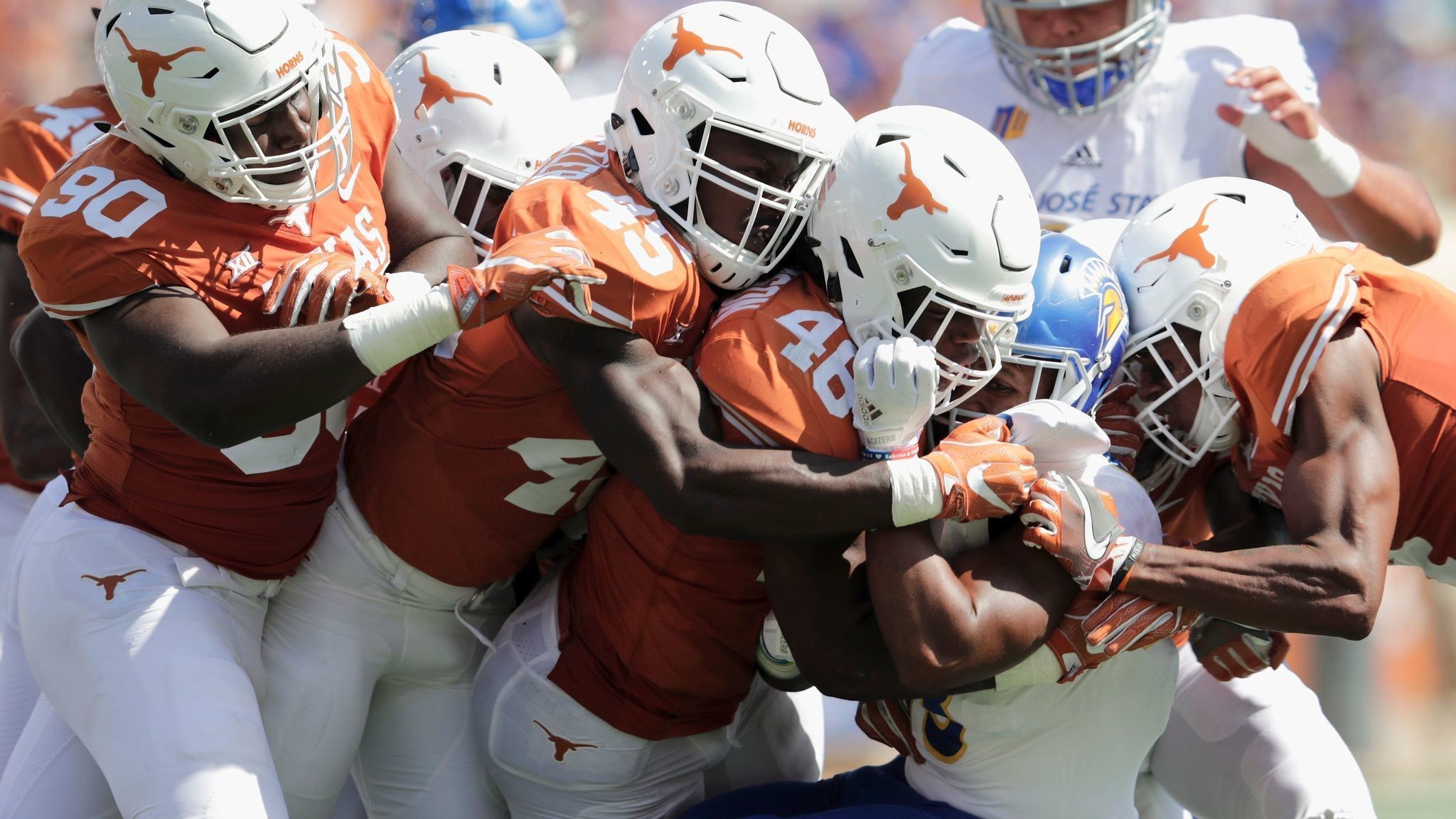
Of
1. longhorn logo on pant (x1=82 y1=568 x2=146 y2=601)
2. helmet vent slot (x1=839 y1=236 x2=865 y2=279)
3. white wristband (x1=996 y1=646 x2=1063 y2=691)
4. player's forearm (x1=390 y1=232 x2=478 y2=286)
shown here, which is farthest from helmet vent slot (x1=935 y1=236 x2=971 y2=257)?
longhorn logo on pant (x1=82 y1=568 x2=146 y2=601)

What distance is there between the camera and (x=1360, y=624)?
8.09 ft

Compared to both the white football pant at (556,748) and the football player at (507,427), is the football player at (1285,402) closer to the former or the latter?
the football player at (507,427)

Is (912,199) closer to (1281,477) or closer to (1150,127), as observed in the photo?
(1281,477)

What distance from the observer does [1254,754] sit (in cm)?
299

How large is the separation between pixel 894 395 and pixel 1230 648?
0.90m

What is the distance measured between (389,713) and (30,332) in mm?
1180

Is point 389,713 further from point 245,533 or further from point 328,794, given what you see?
point 245,533

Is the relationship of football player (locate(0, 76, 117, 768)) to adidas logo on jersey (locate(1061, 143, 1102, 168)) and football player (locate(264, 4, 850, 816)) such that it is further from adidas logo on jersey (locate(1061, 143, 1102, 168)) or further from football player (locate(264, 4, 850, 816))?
adidas logo on jersey (locate(1061, 143, 1102, 168))

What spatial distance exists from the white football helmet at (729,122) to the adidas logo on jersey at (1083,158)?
205 centimetres

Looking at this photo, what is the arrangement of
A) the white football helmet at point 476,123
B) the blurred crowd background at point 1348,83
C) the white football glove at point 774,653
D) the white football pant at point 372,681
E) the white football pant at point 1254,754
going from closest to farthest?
the white football glove at point 774,653 < the white football pant at point 372,681 < the white football pant at point 1254,754 < the white football helmet at point 476,123 < the blurred crowd background at point 1348,83

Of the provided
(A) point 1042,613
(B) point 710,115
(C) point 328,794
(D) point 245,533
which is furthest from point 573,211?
(C) point 328,794

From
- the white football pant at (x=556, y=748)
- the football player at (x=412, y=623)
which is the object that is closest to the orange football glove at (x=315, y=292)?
the football player at (x=412, y=623)

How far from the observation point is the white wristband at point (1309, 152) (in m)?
4.14

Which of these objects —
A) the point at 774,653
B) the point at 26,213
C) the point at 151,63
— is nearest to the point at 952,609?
the point at 774,653
